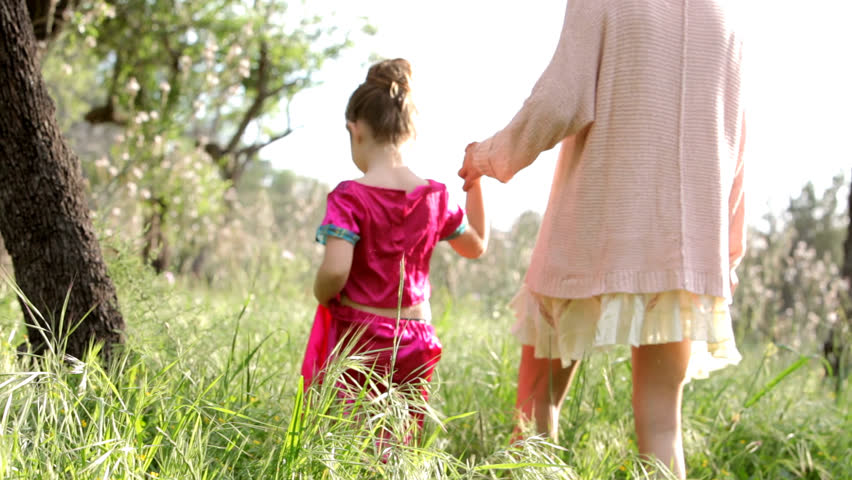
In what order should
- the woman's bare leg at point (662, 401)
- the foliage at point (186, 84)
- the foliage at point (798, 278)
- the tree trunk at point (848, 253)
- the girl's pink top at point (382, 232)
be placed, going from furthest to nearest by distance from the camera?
the foliage at point (186, 84), the foliage at point (798, 278), the tree trunk at point (848, 253), the woman's bare leg at point (662, 401), the girl's pink top at point (382, 232)

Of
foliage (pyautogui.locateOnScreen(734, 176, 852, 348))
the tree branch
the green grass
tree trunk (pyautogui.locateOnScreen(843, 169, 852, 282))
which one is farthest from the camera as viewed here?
the tree branch

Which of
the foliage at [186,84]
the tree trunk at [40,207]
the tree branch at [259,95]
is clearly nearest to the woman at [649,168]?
the tree trunk at [40,207]

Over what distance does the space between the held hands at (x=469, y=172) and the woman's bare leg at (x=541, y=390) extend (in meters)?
0.53

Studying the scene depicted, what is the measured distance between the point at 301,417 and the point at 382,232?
0.57m

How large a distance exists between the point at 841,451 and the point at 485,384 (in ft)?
4.15

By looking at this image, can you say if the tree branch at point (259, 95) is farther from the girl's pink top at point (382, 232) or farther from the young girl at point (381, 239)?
the girl's pink top at point (382, 232)

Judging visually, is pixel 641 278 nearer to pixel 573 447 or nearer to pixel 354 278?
pixel 573 447

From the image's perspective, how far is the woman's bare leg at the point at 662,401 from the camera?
190 cm

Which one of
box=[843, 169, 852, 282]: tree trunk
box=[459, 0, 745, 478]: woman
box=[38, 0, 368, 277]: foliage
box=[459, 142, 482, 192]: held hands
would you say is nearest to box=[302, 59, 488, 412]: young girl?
box=[459, 142, 482, 192]: held hands

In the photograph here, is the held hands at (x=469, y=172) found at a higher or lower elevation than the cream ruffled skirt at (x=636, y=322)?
higher

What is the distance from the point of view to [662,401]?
1.91m

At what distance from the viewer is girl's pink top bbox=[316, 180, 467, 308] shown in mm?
1791

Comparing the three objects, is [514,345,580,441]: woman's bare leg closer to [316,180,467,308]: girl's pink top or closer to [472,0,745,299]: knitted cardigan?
[472,0,745,299]: knitted cardigan

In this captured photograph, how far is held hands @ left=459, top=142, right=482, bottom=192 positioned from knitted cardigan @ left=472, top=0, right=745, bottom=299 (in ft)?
0.51
